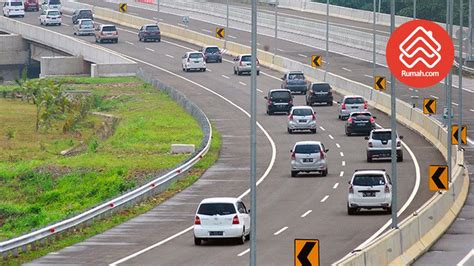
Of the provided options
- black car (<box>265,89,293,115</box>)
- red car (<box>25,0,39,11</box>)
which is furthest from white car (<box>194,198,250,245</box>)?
red car (<box>25,0,39,11</box>)

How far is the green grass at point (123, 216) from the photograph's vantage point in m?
42.8

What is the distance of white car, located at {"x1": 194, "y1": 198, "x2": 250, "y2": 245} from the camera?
4341 cm

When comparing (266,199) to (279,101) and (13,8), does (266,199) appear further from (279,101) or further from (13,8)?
(13,8)

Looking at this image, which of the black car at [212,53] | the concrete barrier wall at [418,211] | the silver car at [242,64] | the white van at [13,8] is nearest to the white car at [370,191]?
the concrete barrier wall at [418,211]

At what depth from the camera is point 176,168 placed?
61281 millimetres

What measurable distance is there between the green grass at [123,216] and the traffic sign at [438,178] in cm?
1100

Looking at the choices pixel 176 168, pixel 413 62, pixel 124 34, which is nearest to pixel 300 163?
pixel 176 168

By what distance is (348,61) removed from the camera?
377ft

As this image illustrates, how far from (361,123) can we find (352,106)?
6.40m

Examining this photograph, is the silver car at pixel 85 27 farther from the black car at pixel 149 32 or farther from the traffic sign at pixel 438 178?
the traffic sign at pixel 438 178

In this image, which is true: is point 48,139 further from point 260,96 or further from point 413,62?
point 413,62

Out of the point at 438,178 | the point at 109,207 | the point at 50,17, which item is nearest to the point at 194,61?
the point at 50,17

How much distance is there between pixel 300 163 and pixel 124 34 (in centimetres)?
7251

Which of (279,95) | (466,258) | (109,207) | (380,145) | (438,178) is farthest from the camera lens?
(279,95)
